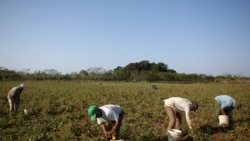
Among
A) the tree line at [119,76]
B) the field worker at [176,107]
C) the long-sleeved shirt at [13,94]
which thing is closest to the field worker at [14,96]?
the long-sleeved shirt at [13,94]

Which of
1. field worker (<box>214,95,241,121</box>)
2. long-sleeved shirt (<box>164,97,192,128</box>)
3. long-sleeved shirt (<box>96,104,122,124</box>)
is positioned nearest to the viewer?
long-sleeved shirt (<box>96,104,122,124</box>)

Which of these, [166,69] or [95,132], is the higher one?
[166,69]

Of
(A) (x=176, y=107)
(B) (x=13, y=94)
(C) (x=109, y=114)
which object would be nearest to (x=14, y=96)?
(B) (x=13, y=94)

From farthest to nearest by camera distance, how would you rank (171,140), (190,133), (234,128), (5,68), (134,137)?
(5,68) < (234,128) < (190,133) < (134,137) < (171,140)

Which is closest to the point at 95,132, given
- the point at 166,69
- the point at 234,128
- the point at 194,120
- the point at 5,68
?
the point at 194,120

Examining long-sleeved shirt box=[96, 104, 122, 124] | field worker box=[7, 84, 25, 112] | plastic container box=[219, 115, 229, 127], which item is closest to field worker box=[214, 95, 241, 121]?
plastic container box=[219, 115, 229, 127]

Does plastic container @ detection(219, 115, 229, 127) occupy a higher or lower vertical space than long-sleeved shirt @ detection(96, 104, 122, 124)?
lower

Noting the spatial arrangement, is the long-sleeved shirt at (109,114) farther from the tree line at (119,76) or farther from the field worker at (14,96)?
the tree line at (119,76)

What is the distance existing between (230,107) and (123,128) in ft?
12.5

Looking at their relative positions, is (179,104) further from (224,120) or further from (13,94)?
(13,94)

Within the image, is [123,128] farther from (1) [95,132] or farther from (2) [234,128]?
(2) [234,128]

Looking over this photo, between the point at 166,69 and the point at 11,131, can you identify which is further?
the point at 166,69

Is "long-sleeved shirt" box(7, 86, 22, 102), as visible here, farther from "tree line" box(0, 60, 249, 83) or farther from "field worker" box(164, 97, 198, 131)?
"tree line" box(0, 60, 249, 83)

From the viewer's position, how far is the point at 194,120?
10266 millimetres
